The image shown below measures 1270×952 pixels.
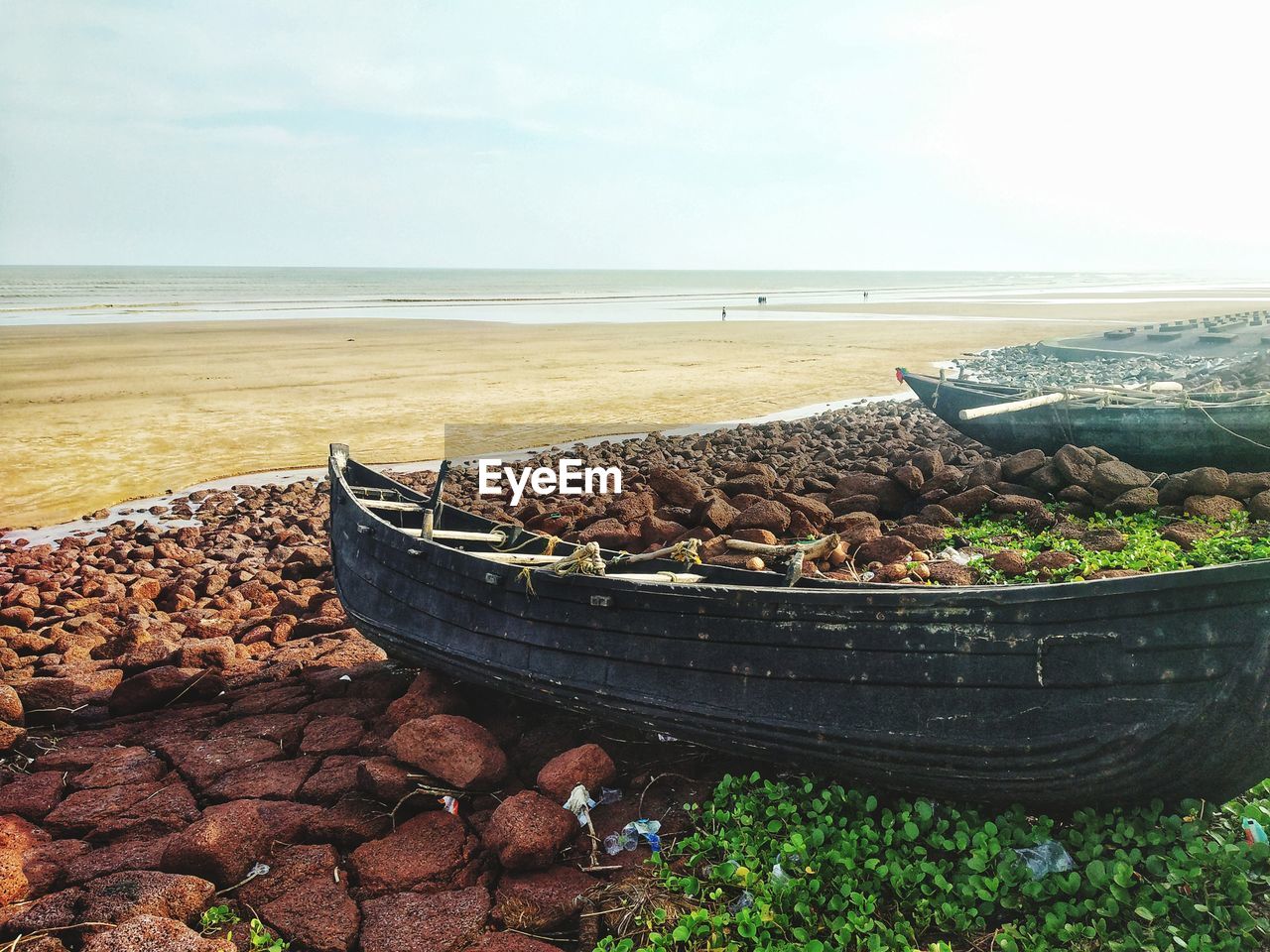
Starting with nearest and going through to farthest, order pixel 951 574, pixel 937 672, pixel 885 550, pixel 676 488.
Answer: pixel 937 672 < pixel 951 574 < pixel 885 550 < pixel 676 488

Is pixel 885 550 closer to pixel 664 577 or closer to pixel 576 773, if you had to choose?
pixel 664 577

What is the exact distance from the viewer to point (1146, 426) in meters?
11.8

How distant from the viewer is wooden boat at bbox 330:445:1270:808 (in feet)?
12.6

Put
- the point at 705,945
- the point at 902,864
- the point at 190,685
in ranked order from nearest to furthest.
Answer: the point at 705,945
the point at 902,864
the point at 190,685

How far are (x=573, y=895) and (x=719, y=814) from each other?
0.92m

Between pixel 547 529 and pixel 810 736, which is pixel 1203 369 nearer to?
pixel 547 529

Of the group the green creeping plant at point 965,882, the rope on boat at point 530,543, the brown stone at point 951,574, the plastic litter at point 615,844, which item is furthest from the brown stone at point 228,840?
the brown stone at point 951,574

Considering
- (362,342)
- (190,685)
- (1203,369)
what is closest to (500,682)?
(190,685)

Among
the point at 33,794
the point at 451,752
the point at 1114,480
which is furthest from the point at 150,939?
the point at 1114,480

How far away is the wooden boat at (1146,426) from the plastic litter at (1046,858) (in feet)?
28.9

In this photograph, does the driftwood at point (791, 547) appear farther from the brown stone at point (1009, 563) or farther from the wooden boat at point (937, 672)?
the brown stone at point (1009, 563)

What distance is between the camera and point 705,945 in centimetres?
383

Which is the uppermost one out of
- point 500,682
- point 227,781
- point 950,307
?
point 950,307

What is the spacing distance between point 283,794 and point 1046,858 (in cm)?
451
